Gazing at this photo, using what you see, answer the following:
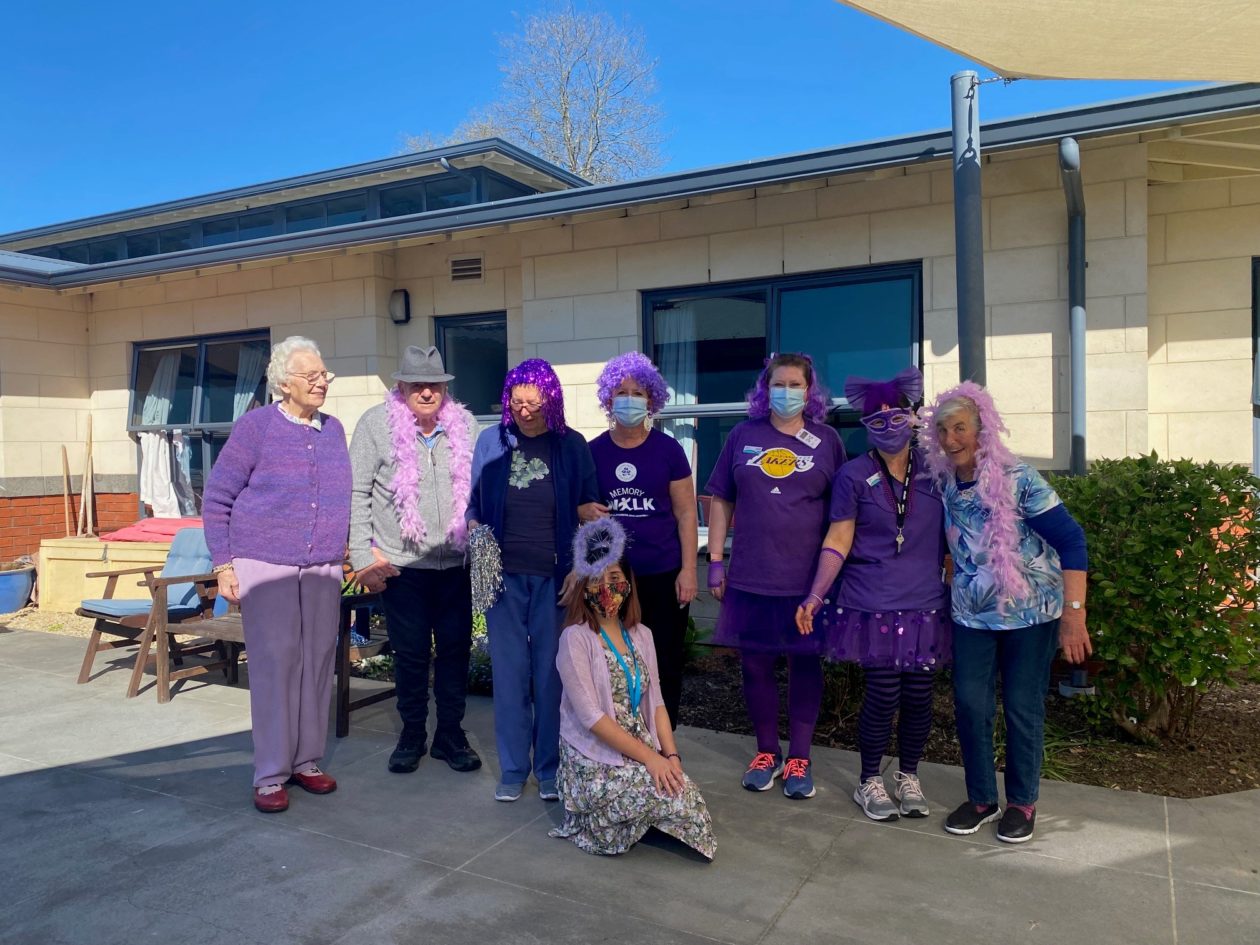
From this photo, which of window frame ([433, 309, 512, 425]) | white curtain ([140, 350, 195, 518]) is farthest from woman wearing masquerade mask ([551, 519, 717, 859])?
white curtain ([140, 350, 195, 518])

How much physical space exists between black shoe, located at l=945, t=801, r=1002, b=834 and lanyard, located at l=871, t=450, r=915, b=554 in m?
1.02

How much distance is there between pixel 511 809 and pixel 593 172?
70.5 feet

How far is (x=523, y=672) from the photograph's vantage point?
4.04m

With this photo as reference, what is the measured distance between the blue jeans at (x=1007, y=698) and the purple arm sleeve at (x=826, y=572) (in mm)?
498

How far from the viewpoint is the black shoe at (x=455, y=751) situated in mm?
4340

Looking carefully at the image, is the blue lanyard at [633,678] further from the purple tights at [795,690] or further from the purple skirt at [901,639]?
the purple skirt at [901,639]

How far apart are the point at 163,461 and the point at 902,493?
8463 millimetres

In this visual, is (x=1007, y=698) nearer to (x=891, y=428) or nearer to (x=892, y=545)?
(x=892, y=545)

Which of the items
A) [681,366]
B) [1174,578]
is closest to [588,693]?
[1174,578]

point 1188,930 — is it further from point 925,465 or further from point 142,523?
point 142,523

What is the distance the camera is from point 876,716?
371cm

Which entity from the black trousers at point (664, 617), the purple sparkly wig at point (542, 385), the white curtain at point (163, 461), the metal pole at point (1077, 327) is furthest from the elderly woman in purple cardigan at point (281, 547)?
the white curtain at point (163, 461)

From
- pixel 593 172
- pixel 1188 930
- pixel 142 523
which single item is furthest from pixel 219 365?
pixel 593 172

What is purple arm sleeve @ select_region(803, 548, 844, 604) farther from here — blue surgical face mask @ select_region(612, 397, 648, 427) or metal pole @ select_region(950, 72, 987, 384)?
metal pole @ select_region(950, 72, 987, 384)
